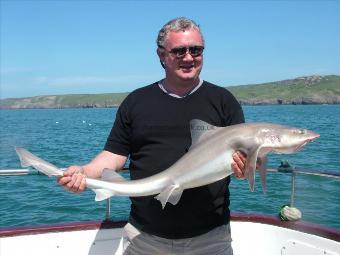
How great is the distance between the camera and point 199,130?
144 inches

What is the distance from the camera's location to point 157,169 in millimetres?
3871

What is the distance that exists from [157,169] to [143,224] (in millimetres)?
479

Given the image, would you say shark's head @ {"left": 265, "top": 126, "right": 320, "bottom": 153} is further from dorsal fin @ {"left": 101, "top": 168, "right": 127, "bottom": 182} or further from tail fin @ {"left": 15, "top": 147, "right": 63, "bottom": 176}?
tail fin @ {"left": 15, "top": 147, "right": 63, "bottom": 176}

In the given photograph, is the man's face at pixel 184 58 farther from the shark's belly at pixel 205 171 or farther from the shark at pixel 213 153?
the shark's belly at pixel 205 171

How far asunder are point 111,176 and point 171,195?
568 mm

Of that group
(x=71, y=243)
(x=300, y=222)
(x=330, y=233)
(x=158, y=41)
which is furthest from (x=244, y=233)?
(x=158, y=41)

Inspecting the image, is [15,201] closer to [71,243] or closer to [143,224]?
[71,243]

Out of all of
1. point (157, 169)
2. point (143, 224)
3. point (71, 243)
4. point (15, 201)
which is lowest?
point (15, 201)

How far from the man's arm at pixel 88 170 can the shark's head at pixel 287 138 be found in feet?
4.37

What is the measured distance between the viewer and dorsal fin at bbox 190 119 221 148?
365cm

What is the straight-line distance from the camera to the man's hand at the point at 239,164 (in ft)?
11.5

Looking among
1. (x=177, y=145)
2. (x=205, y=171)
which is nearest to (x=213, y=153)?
(x=205, y=171)

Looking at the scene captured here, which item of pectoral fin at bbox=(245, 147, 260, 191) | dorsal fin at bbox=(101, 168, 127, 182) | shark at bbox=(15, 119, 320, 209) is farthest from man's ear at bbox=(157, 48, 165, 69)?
pectoral fin at bbox=(245, 147, 260, 191)

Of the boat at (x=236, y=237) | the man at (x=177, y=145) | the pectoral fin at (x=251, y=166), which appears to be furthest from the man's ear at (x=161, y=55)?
the boat at (x=236, y=237)
